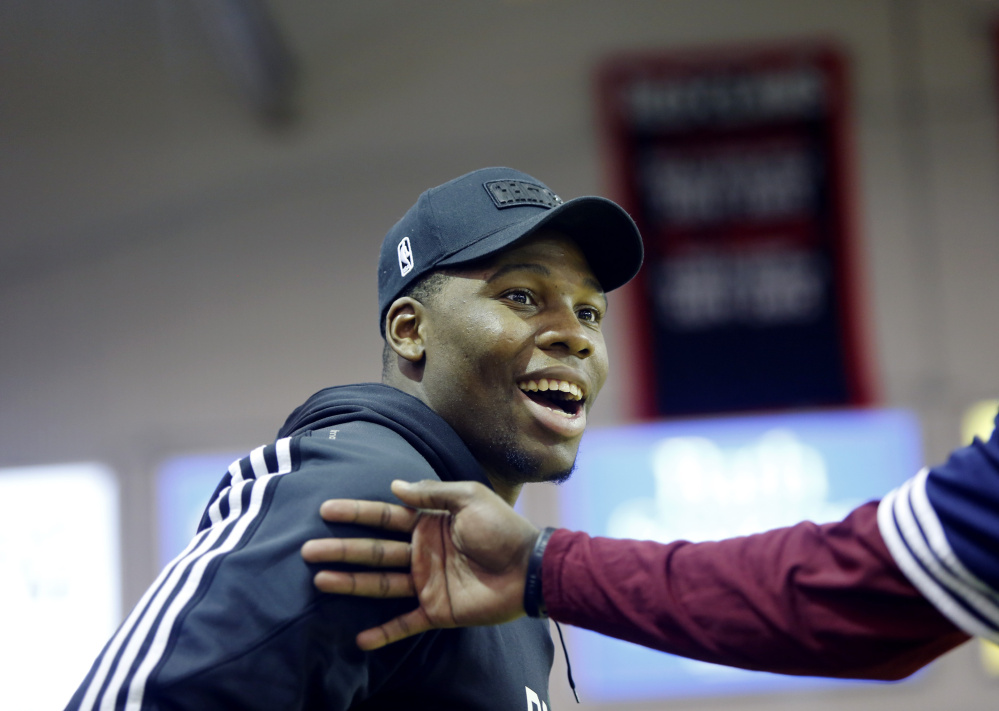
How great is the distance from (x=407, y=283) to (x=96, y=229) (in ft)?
14.4

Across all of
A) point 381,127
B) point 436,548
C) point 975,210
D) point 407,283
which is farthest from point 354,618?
point 975,210

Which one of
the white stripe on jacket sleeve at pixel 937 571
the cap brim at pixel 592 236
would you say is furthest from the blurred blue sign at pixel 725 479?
the white stripe on jacket sleeve at pixel 937 571

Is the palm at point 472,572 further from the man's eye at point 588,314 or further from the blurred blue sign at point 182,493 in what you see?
the blurred blue sign at point 182,493

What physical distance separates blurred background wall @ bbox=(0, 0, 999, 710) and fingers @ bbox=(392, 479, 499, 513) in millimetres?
3852

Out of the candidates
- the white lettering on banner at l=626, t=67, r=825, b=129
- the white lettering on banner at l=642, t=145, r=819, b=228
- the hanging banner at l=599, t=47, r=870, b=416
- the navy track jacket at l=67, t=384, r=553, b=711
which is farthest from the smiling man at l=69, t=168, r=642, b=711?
the white lettering on banner at l=626, t=67, r=825, b=129

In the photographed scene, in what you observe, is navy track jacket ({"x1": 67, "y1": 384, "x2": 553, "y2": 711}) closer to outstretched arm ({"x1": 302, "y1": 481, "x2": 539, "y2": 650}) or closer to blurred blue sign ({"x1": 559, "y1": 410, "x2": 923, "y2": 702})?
outstretched arm ({"x1": 302, "y1": 481, "x2": 539, "y2": 650})

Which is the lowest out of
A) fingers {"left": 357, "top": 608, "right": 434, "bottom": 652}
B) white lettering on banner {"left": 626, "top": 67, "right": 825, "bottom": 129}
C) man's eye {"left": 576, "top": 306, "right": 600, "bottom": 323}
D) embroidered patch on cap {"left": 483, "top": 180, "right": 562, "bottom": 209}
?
fingers {"left": 357, "top": 608, "right": 434, "bottom": 652}

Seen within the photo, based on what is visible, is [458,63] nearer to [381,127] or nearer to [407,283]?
[381,127]

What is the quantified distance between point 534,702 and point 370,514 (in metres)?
0.51

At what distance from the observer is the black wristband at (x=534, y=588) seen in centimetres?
114

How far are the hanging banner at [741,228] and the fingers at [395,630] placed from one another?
3.92m

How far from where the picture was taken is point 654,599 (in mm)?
1107

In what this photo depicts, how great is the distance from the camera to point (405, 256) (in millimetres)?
1637

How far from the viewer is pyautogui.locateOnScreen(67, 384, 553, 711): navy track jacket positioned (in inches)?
40.1
